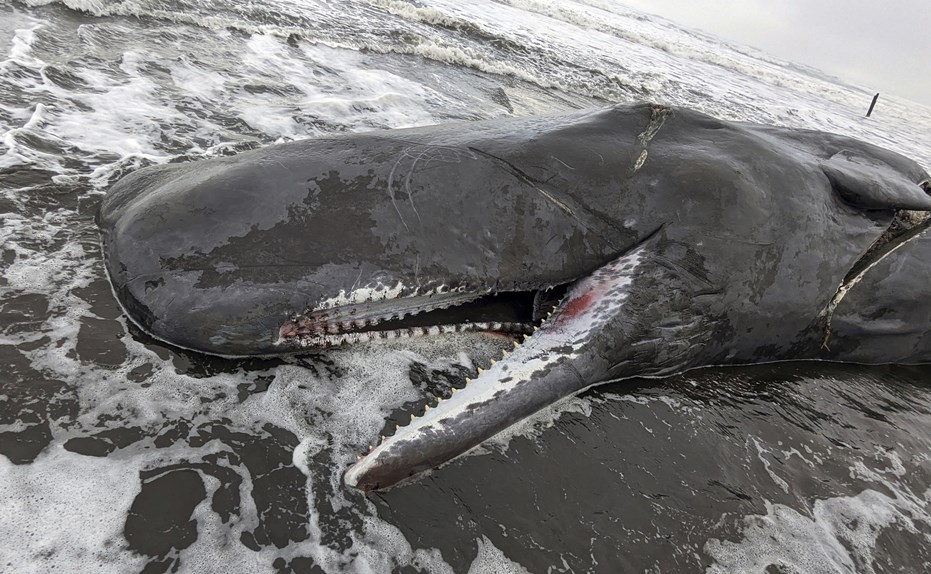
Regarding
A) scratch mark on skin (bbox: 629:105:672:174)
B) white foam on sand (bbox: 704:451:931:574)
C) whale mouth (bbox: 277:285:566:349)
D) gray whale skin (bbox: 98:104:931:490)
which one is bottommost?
white foam on sand (bbox: 704:451:931:574)

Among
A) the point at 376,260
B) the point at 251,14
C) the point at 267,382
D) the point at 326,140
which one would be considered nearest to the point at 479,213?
the point at 376,260

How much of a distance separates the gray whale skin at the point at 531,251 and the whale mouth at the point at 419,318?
2 centimetres

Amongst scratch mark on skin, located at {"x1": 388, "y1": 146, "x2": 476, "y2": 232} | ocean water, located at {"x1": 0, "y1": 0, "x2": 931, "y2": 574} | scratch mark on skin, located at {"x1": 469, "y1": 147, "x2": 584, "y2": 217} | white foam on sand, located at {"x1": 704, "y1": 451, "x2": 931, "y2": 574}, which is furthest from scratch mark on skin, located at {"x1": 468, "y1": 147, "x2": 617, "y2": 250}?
white foam on sand, located at {"x1": 704, "y1": 451, "x2": 931, "y2": 574}

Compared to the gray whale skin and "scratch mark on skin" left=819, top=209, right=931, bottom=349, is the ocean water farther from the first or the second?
"scratch mark on skin" left=819, top=209, right=931, bottom=349

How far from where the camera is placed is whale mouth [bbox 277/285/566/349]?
10.8 feet

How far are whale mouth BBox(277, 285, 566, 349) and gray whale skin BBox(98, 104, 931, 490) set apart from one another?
0.05 ft

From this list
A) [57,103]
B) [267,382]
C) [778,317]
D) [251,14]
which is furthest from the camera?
[251,14]

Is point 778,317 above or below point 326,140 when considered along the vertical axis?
below

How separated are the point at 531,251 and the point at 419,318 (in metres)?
0.92

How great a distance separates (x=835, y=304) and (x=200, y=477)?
4517 millimetres

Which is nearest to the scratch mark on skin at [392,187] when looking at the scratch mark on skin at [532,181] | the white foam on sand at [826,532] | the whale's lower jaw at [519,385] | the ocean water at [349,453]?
the scratch mark on skin at [532,181]

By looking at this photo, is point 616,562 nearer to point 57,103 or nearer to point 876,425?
point 876,425

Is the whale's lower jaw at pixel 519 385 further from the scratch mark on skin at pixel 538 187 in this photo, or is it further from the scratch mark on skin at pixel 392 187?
the scratch mark on skin at pixel 392 187

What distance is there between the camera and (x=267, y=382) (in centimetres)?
319
